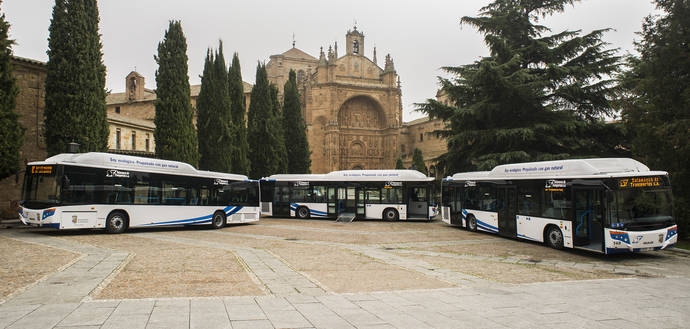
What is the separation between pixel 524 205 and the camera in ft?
43.2

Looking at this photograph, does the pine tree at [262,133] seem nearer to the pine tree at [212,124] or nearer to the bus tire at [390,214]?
the pine tree at [212,124]

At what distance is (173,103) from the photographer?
21.6 meters

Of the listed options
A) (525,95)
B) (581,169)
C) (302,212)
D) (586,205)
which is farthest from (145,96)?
(586,205)

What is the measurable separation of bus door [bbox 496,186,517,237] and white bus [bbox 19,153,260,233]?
10.9m

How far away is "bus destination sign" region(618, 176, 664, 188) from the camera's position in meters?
9.97

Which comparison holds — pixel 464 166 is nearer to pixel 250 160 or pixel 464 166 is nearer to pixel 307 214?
pixel 307 214

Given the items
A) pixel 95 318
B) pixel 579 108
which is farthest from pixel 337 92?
pixel 95 318

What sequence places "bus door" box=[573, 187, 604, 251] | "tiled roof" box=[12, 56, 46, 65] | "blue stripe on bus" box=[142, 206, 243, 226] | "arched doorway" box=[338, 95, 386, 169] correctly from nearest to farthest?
"bus door" box=[573, 187, 604, 251] → "blue stripe on bus" box=[142, 206, 243, 226] → "tiled roof" box=[12, 56, 46, 65] → "arched doorway" box=[338, 95, 386, 169]

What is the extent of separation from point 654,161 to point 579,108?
20.2ft

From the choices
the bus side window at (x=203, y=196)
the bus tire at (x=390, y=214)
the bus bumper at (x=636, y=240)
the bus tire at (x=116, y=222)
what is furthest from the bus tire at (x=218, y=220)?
the bus bumper at (x=636, y=240)

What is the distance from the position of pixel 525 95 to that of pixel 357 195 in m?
9.33

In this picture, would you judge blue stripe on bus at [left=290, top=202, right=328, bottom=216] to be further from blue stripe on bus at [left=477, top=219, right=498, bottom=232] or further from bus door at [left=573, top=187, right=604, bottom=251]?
bus door at [left=573, top=187, right=604, bottom=251]


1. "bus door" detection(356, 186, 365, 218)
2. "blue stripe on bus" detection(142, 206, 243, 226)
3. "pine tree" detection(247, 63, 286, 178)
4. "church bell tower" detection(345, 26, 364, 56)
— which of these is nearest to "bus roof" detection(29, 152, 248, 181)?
"blue stripe on bus" detection(142, 206, 243, 226)

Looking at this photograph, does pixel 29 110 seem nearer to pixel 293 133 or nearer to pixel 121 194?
pixel 121 194
